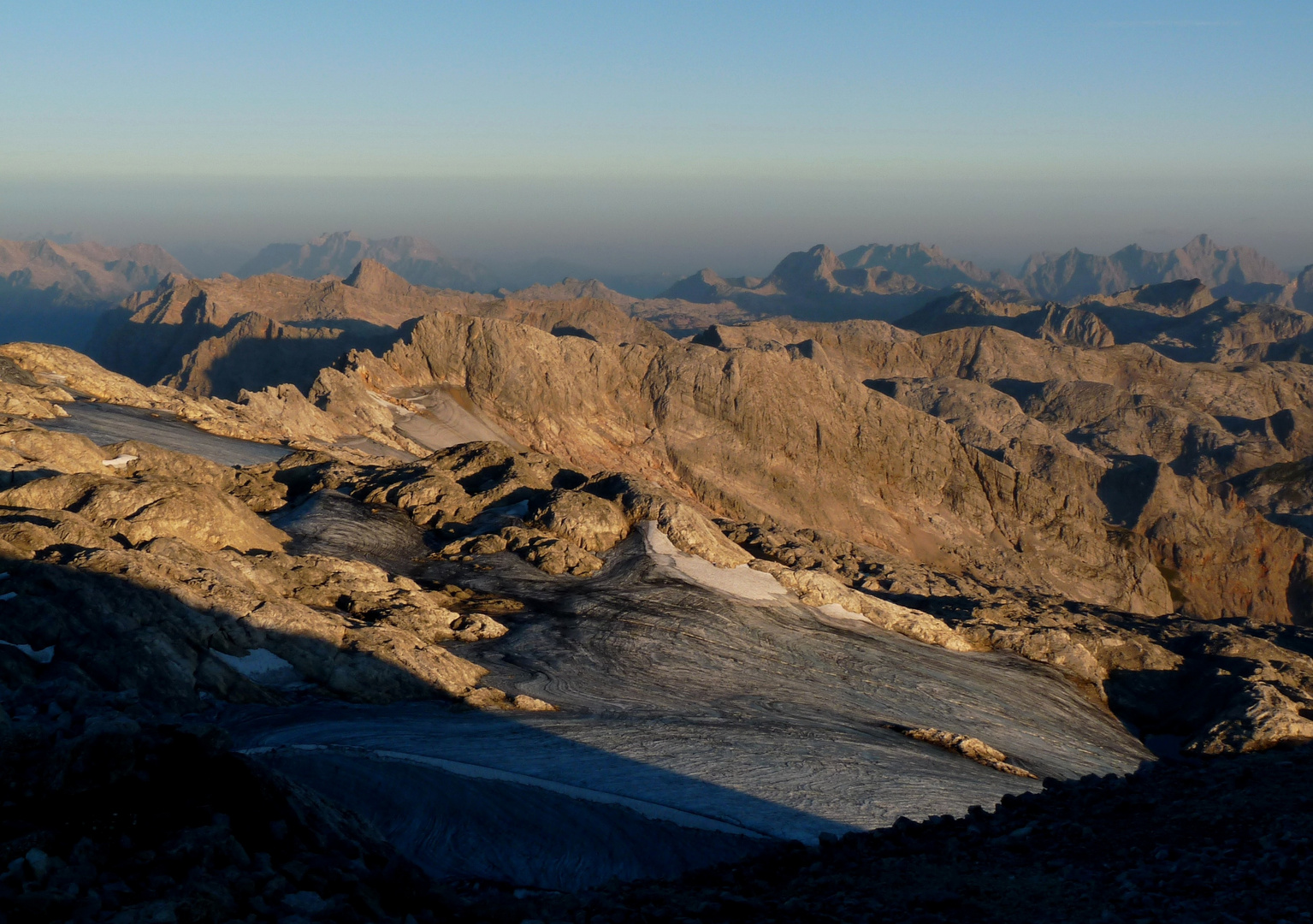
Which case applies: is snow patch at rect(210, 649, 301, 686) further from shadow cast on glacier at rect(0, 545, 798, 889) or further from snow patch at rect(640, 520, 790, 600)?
snow patch at rect(640, 520, 790, 600)

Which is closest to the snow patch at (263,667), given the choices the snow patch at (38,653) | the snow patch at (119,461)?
the snow patch at (38,653)

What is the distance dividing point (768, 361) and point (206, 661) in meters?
71.3

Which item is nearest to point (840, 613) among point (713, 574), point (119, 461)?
point (713, 574)

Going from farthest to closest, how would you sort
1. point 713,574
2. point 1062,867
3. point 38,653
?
point 713,574, point 38,653, point 1062,867

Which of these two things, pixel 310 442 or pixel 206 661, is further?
pixel 310 442

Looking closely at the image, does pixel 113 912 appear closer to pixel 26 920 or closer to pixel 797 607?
pixel 26 920

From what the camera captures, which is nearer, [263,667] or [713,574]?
[263,667]

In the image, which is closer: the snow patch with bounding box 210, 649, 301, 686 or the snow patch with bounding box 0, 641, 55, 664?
the snow patch with bounding box 0, 641, 55, 664

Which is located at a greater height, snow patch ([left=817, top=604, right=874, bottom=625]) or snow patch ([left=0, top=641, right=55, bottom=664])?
snow patch ([left=0, top=641, right=55, bottom=664])

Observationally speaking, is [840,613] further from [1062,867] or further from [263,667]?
[1062,867]

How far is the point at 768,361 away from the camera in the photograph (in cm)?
8450

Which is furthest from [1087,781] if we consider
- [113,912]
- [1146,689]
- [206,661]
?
[1146,689]

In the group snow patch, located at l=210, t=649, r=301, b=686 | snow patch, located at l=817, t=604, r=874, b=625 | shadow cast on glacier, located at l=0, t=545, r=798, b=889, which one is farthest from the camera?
snow patch, located at l=817, t=604, r=874, b=625

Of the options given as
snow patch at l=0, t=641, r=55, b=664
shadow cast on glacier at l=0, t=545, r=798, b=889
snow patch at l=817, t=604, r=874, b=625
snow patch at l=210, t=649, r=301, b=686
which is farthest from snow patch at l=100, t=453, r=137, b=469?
snow patch at l=817, t=604, r=874, b=625
